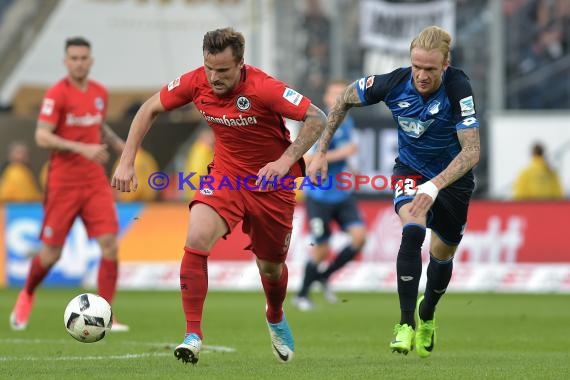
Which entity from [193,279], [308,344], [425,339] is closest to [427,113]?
[425,339]

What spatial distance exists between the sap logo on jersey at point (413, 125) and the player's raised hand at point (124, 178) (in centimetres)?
196

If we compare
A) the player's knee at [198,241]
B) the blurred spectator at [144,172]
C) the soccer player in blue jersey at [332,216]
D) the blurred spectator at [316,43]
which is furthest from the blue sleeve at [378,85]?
the blurred spectator at [316,43]

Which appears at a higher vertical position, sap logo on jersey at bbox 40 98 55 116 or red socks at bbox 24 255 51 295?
sap logo on jersey at bbox 40 98 55 116

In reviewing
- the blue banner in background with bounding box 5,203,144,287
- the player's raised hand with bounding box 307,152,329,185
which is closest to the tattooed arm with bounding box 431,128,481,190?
the player's raised hand with bounding box 307,152,329,185

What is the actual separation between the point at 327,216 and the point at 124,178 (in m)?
7.69

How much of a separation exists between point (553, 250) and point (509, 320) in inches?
216

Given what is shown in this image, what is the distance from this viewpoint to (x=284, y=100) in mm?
8555

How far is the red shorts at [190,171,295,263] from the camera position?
870cm

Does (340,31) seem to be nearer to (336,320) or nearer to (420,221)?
(336,320)

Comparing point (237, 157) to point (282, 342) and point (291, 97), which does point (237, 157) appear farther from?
point (282, 342)

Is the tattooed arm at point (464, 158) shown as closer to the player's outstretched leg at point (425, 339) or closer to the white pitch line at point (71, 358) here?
the player's outstretched leg at point (425, 339)

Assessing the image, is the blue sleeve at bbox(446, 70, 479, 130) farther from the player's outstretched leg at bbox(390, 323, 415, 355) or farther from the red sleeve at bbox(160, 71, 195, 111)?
the red sleeve at bbox(160, 71, 195, 111)

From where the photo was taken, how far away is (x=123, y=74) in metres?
23.4

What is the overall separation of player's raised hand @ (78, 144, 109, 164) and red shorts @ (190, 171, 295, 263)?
2959mm
